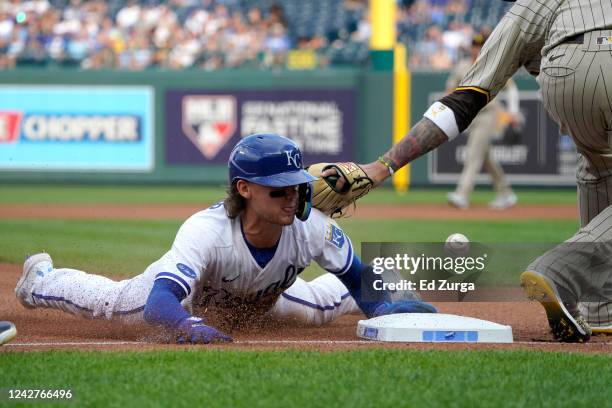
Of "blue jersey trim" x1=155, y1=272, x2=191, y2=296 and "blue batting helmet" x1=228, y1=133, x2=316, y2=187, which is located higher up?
"blue batting helmet" x1=228, y1=133, x2=316, y2=187

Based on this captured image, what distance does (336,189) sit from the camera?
16.8 ft

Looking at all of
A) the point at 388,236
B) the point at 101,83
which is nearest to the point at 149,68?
the point at 101,83

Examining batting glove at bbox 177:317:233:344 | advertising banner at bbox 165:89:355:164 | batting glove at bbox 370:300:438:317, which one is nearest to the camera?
batting glove at bbox 177:317:233:344

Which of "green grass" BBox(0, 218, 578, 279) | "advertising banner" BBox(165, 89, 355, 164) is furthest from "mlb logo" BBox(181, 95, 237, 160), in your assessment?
"green grass" BBox(0, 218, 578, 279)

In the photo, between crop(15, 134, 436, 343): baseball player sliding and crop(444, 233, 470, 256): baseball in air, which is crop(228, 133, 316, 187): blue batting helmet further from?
crop(444, 233, 470, 256): baseball in air

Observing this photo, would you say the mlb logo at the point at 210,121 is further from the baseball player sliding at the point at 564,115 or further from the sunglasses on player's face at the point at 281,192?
the sunglasses on player's face at the point at 281,192

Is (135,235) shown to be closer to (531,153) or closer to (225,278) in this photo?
(225,278)

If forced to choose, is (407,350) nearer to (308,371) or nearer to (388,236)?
(308,371)

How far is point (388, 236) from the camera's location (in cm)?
1045

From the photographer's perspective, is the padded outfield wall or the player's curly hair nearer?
the player's curly hair

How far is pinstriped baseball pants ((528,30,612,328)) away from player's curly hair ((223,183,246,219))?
4.50ft

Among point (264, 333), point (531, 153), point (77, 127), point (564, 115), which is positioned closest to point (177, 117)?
point (77, 127)

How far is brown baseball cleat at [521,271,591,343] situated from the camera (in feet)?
15.6

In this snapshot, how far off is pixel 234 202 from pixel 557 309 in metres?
1.56
